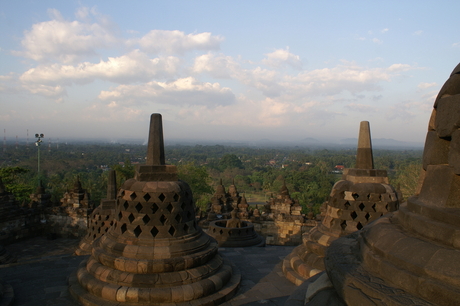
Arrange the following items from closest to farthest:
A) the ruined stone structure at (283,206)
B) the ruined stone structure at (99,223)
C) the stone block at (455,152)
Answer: the stone block at (455,152) < the ruined stone structure at (99,223) < the ruined stone structure at (283,206)

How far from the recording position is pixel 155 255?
5.43 meters

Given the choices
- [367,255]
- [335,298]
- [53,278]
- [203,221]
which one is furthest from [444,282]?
[203,221]

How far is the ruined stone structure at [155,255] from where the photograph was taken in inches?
202

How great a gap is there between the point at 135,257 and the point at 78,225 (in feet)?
44.1

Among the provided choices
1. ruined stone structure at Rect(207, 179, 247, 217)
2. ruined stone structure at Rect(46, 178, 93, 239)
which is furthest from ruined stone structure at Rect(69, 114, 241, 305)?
ruined stone structure at Rect(207, 179, 247, 217)

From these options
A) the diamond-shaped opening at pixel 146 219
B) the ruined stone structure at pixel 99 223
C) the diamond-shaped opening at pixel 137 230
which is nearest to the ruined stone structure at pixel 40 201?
the ruined stone structure at pixel 99 223

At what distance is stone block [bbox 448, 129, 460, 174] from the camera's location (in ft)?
6.89

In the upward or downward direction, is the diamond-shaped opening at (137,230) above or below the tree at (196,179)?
above

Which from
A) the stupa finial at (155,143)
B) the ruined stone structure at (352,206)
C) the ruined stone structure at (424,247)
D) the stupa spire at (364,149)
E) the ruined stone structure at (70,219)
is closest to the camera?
the ruined stone structure at (424,247)

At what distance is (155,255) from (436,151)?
15.1ft

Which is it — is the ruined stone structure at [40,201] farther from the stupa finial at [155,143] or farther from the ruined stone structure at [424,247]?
the ruined stone structure at [424,247]

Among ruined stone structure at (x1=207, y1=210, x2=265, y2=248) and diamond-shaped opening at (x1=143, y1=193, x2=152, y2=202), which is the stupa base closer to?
diamond-shaped opening at (x1=143, y1=193, x2=152, y2=202)

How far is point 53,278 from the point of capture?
6.42 metres

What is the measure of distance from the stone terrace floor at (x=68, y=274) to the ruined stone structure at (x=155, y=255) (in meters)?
0.30
